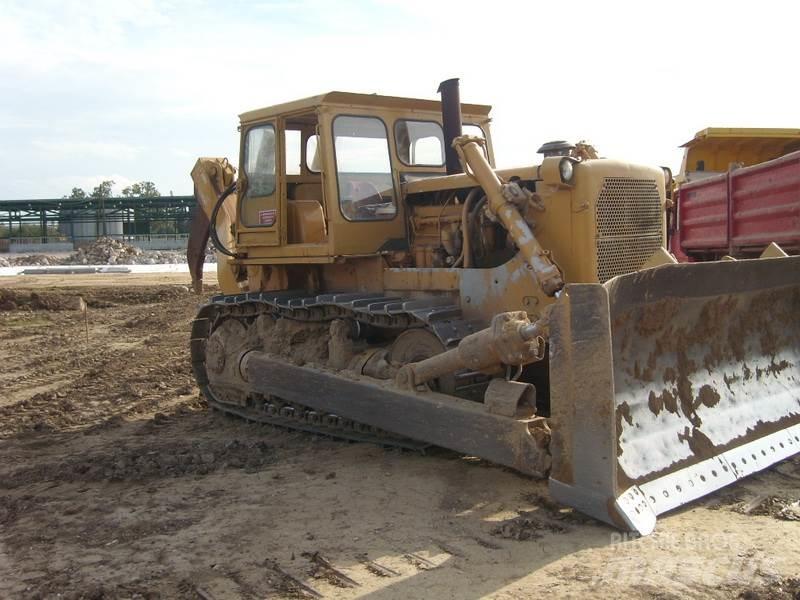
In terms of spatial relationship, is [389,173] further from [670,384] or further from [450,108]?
[670,384]

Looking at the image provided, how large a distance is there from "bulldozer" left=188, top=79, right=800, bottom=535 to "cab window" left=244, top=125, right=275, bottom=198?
0.06ft

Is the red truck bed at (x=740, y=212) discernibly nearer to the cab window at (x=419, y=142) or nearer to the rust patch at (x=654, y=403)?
the cab window at (x=419, y=142)

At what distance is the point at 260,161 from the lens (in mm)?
7438

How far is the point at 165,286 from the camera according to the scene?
20.6 m

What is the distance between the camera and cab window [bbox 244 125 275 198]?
729cm

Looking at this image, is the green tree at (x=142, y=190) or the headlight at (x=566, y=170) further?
the green tree at (x=142, y=190)

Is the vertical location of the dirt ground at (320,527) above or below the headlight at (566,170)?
below

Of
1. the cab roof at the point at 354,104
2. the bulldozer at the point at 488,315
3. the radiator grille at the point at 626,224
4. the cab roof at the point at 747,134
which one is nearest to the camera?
the bulldozer at the point at 488,315

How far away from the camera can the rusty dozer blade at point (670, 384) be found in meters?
4.12

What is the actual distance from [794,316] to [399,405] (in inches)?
122

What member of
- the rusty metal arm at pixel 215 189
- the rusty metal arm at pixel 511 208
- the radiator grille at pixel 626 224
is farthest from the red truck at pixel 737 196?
the rusty metal arm at pixel 215 189

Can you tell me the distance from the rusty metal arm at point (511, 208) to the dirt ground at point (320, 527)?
1.36 metres

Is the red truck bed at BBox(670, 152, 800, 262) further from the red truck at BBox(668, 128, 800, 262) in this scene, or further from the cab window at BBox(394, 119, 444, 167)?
the cab window at BBox(394, 119, 444, 167)

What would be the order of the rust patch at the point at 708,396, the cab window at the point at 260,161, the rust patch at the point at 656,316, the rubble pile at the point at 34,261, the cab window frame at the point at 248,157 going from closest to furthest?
the rust patch at the point at 656,316
the rust patch at the point at 708,396
the cab window frame at the point at 248,157
the cab window at the point at 260,161
the rubble pile at the point at 34,261
